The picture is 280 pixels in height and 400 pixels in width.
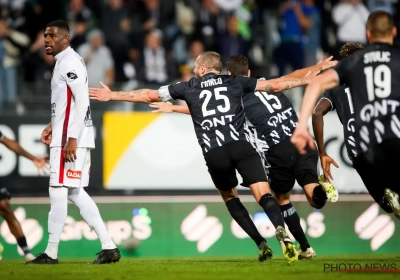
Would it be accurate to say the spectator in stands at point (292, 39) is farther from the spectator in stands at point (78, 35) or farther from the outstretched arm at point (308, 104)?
the outstretched arm at point (308, 104)

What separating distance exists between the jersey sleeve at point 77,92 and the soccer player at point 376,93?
309 centimetres

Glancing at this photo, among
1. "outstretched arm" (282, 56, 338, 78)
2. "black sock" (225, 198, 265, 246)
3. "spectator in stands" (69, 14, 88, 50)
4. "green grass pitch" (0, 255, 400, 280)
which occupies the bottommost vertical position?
"green grass pitch" (0, 255, 400, 280)

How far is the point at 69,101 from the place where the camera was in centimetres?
1000

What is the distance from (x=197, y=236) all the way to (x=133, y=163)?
1.67 m

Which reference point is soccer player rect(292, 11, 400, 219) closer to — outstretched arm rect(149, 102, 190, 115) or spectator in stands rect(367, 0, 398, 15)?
outstretched arm rect(149, 102, 190, 115)

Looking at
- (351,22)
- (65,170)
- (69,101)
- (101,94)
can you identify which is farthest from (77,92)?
(351,22)

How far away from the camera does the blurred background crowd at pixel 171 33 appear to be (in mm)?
16703

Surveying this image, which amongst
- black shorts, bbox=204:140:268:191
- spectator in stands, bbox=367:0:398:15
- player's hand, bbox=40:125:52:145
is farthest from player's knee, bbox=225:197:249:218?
spectator in stands, bbox=367:0:398:15

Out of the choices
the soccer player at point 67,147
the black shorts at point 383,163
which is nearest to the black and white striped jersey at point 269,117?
the soccer player at point 67,147

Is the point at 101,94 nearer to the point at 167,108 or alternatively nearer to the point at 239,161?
the point at 167,108

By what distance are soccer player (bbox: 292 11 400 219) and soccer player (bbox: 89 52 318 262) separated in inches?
73.8

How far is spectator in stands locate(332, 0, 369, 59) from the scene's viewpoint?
17500 millimetres

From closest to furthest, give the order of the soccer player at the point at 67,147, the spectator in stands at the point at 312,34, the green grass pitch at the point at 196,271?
the green grass pitch at the point at 196,271 → the soccer player at the point at 67,147 → the spectator in stands at the point at 312,34

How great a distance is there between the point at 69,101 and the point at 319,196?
321cm
